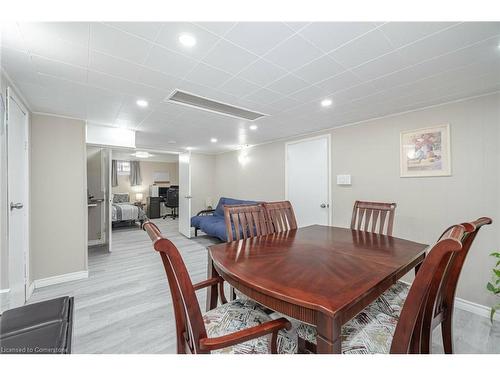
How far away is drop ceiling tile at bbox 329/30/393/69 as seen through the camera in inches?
49.2

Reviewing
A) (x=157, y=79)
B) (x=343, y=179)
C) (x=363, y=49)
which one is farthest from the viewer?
(x=343, y=179)

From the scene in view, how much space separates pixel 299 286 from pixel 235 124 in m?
2.61

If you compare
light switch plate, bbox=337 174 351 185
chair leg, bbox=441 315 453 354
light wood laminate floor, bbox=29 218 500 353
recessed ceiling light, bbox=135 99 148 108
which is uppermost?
recessed ceiling light, bbox=135 99 148 108

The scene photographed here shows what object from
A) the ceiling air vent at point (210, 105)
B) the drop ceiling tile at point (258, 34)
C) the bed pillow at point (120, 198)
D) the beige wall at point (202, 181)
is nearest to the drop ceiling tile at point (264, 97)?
the ceiling air vent at point (210, 105)

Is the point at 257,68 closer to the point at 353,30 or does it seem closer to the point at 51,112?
the point at 353,30

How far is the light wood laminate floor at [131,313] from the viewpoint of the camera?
158 centimetres

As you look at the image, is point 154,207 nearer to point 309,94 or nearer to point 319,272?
point 309,94

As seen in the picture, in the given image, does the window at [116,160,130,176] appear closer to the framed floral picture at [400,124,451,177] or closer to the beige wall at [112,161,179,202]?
the beige wall at [112,161,179,202]

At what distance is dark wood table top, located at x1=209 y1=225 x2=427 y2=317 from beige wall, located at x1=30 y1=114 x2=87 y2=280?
95.0 inches

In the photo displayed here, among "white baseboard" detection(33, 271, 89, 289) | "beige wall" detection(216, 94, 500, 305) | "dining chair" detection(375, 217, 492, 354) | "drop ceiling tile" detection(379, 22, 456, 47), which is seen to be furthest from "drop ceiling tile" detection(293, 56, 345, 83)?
"white baseboard" detection(33, 271, 89, 289)

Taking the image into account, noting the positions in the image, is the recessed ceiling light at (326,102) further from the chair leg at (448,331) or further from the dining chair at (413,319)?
the chair leg at (448,331)

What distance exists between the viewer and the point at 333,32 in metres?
1.20

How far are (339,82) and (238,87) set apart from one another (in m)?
0.89

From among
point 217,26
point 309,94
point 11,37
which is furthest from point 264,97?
point 11,37
